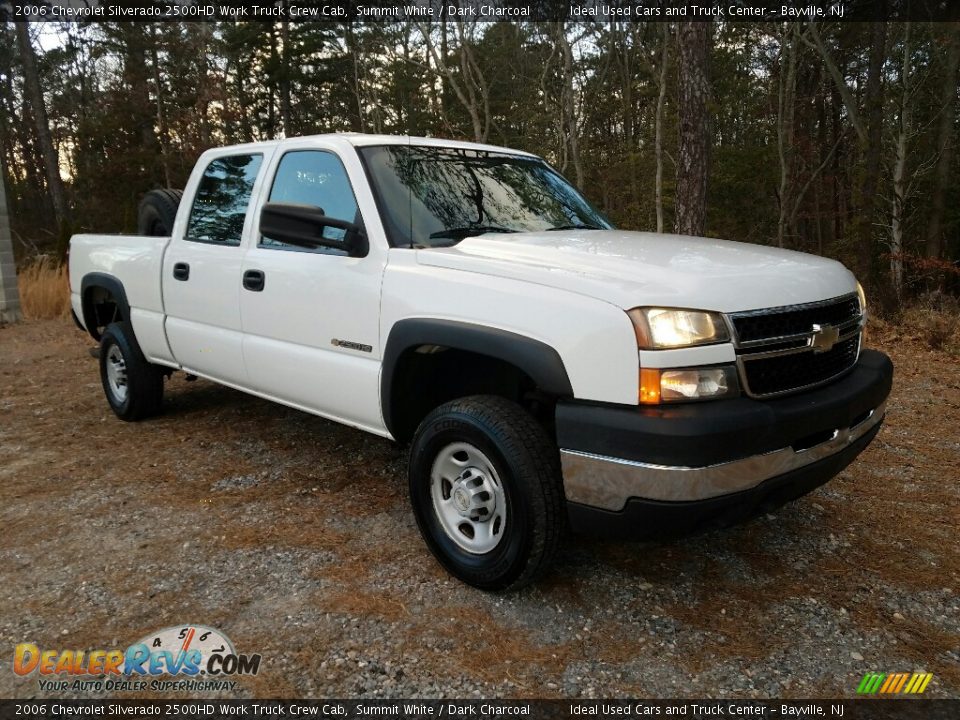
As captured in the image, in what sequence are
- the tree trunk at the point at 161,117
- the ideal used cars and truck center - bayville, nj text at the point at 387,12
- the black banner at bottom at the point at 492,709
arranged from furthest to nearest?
the tree trunk at the point at 161,117 < the ideal used cars and truck center - bayville, nj text at the point at 387,12 < the black banner at bottom at the point at 492,709

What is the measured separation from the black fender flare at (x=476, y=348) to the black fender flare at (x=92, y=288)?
9.73 feet

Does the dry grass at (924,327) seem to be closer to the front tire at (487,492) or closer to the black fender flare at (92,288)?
the front tire at (487,492)

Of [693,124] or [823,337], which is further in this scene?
[693,124]

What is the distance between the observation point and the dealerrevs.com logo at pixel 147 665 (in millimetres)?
2334

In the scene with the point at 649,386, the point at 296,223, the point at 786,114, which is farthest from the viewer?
the point at 786,114

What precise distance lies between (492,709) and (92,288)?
16.4ft

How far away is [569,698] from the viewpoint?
223 cm

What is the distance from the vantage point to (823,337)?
2617mm

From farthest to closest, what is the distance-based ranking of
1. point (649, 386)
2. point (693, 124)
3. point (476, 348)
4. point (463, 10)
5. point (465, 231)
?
point (463, 10), point (693, 124), point (465, 231), point (476, 348), point (649, 386)

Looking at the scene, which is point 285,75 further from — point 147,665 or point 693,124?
point 147,665

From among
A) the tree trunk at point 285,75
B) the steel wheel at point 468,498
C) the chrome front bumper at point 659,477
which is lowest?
the steel wheel at point 468,498

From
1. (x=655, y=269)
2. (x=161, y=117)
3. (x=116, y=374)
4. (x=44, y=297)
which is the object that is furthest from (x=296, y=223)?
(x=161, y=117)

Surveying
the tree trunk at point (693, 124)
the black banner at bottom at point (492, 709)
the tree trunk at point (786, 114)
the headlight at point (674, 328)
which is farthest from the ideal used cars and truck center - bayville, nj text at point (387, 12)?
the black banner at bottom at point (492, 709)

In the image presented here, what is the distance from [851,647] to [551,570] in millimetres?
1170
